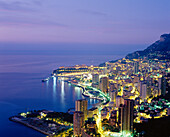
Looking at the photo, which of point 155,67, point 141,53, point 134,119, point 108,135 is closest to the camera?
point 108,135

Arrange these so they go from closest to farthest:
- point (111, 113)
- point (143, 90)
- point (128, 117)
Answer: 1. point (128, 117)
2. point (111, 113)
3. point (143, 90)

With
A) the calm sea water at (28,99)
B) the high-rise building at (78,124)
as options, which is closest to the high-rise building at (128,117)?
the high-rise building at (78,124)

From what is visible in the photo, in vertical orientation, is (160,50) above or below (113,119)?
above

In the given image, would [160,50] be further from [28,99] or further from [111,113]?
[111,113]

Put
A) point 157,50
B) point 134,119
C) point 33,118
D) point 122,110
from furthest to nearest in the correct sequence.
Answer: point 157,50, point 33,118, point 134,119, point 122,110

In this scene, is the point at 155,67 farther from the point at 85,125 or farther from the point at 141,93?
the point at 85,125

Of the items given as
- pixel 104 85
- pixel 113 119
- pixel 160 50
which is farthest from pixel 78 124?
pixel 160 50

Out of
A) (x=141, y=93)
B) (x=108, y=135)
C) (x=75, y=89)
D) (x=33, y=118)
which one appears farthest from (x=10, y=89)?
(x=108, y=135)

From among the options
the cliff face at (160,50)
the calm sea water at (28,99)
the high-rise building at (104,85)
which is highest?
the cliff face at (160,50)

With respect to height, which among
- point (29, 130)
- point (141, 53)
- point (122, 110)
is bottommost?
point (29, 130)

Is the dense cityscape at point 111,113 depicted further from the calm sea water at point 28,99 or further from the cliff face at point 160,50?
the cliff face at point 160,50

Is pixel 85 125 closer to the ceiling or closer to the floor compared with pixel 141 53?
closer to the floor
